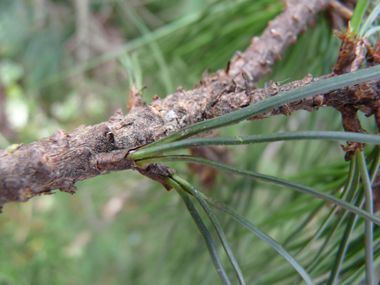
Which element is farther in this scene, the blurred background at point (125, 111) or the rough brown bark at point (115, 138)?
the blurred background at point (125, 111)

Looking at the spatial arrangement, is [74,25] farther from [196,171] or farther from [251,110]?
[251,110]

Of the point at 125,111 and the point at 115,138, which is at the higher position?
the point at 125,111

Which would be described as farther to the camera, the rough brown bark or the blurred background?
the blurred background

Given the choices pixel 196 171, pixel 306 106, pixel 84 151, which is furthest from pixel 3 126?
pixel 306 106

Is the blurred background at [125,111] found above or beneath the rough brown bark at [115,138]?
above

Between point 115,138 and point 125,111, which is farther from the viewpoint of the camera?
point 125,111
